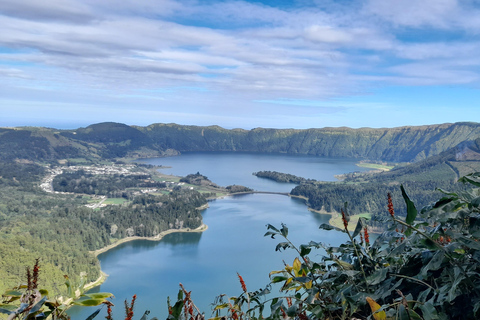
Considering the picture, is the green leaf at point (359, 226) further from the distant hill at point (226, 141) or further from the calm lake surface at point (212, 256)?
the distant hill at point (226, 141)

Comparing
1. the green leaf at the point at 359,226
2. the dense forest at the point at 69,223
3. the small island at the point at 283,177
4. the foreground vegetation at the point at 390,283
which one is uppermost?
the green leaf at the point at 359,226

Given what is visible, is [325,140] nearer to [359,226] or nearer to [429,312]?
[359,226]

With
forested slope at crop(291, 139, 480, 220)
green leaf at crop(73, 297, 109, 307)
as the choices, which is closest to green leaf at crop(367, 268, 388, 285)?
green leaf at crop(73, 297, 109, 307)

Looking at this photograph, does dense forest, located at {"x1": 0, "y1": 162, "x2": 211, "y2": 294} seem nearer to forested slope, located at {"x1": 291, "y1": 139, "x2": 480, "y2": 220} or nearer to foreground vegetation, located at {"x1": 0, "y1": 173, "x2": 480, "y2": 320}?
forested slope, located at {"x1": 291, "y1": 139, "x2": 480, "y2": 220}

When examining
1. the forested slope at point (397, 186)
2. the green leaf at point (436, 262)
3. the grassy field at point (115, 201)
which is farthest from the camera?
the grassy field at point (115, 201)

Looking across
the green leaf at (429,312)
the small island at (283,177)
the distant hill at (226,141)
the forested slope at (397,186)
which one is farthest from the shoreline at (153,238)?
the distant hill at (226,141)

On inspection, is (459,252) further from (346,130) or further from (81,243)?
(346,130)

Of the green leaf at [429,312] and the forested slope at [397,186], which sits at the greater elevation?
the green leaf at [429,312]
